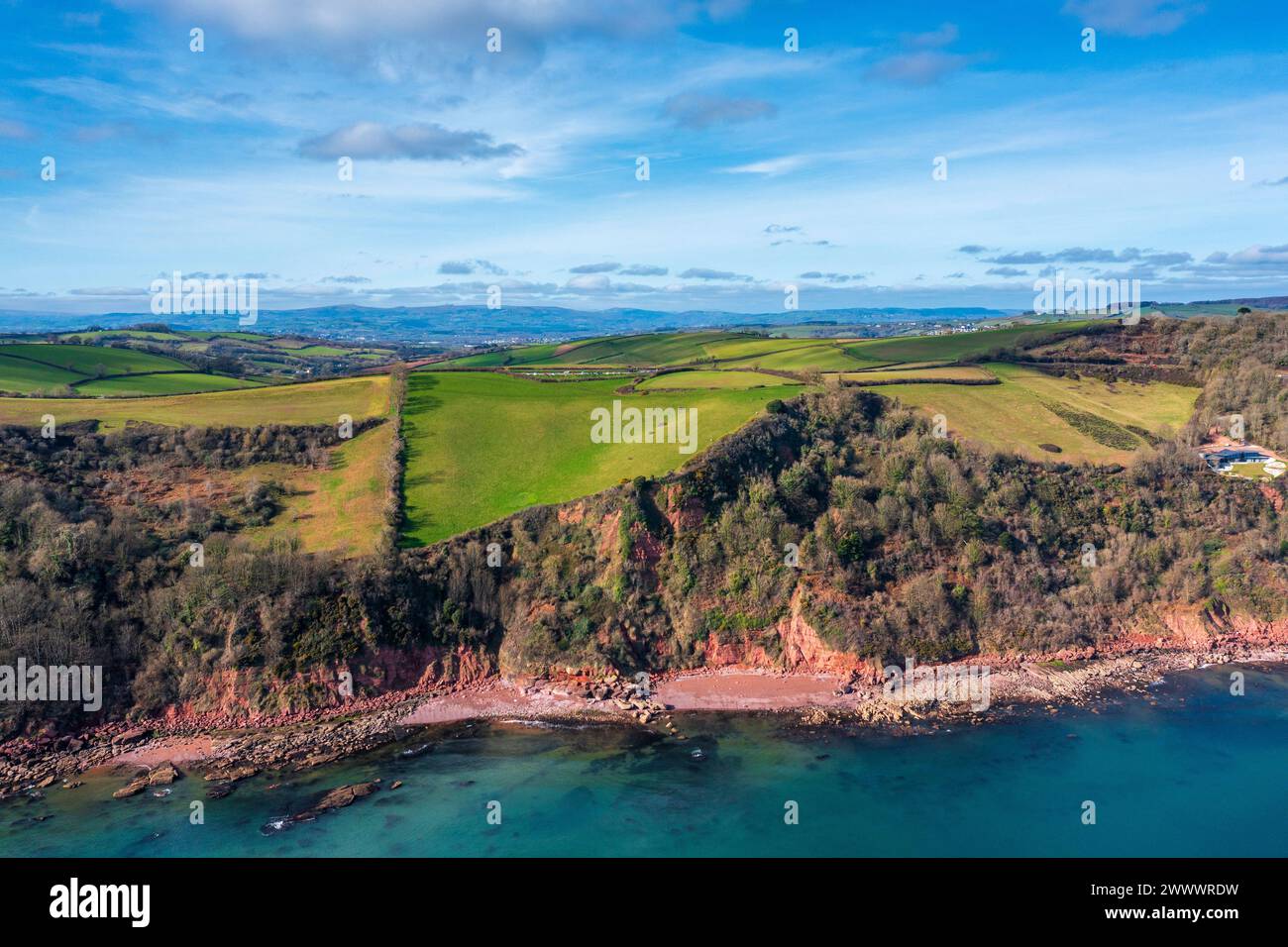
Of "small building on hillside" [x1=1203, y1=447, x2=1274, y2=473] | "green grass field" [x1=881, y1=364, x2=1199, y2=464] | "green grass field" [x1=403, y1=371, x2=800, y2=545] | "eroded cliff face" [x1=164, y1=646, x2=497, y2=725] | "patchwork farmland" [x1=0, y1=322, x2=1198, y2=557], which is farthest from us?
"green grass field" [x1=881, y1=364, x2=1199, y2=464]

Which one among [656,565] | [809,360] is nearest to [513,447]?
[656,565]

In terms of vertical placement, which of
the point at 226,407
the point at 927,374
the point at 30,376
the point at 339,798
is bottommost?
the point at 339,798

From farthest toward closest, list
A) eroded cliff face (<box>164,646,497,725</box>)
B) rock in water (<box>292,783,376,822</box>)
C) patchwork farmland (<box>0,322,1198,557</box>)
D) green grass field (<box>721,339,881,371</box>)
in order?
1. green grass field (<box>721,339,881,371</box>)
2. patchwork farmland (<box>0,322,1198,557</box>)
3. eroded cliff face (<box>164,646,497,725</box>)
4. rock in water (<box>292,783,376,822</box>)

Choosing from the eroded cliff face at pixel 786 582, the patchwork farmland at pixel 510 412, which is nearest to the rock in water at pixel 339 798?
the eroded cliff face at pixel 786 582

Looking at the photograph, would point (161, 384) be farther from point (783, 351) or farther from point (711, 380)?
point (783, 351)

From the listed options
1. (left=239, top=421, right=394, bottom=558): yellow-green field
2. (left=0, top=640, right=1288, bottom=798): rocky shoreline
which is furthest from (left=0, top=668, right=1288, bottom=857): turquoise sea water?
(left=239, top=421, right=394, bottom=558): yellow-green field

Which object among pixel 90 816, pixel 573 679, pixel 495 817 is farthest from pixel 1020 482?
pixel 90 816

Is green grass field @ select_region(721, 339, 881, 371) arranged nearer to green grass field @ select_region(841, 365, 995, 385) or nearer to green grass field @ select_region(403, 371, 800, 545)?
green grass field @ select_region(841, 365, 995, 385)
